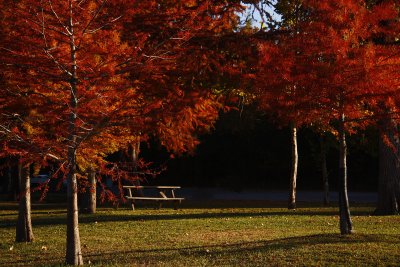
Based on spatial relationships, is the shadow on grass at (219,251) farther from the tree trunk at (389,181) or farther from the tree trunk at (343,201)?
the tree trunk at (389,181)

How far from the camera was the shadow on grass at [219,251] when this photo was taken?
10680 mm

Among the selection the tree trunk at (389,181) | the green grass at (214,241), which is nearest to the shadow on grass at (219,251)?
the green grass at (214,241)

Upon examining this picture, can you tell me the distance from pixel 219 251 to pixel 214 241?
170cm

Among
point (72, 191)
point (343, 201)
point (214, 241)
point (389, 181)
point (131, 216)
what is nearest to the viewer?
point (72, 191)

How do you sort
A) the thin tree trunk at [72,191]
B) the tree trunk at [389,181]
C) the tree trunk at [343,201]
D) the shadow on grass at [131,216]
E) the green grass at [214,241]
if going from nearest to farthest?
the thin tree trunk at [72,191] < the green grass at [214,241] < the tree trunk at [343,201] < the shadow on grass at [131,216] < the tree trunk at [389,181]

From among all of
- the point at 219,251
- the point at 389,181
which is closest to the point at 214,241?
the point at 219,251

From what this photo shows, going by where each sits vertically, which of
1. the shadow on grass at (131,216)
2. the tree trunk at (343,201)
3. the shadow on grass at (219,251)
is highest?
the tree trunk at (343,201)

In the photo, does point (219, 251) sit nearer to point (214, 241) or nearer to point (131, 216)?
point (214, 241)

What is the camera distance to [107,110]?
1028 centimetres

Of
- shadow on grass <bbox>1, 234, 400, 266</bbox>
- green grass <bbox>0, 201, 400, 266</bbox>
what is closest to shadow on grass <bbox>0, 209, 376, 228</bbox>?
green grass <bbox>0, 201, 400, 266</bbox>

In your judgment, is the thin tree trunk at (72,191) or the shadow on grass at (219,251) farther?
the shadow on grass at (219,251)

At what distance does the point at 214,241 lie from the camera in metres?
13.1

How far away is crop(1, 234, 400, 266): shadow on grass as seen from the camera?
10680 mm

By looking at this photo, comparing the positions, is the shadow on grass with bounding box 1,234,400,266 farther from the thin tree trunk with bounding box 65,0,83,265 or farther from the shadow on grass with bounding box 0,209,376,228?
the shadow on grass with bounding box 0,209,376,228
